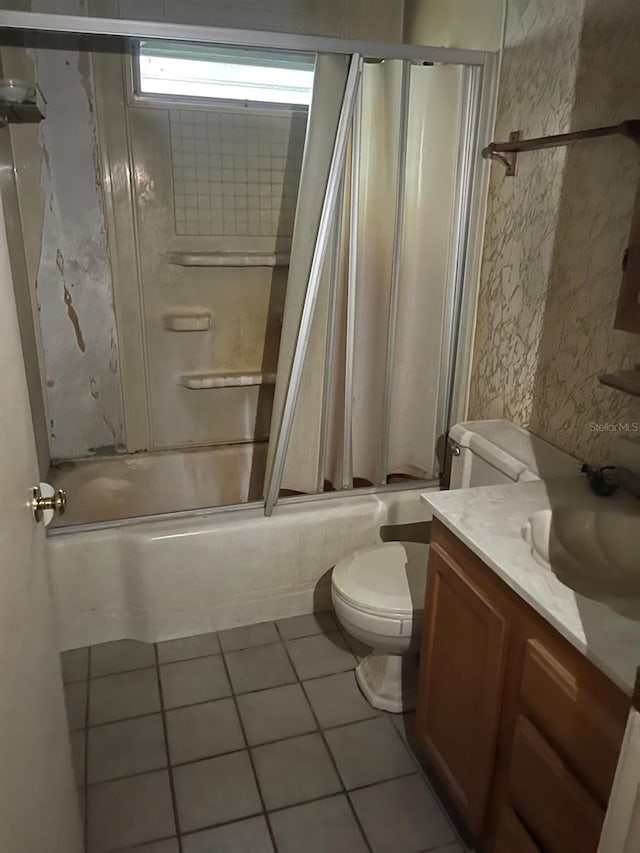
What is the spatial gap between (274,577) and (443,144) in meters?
1.55

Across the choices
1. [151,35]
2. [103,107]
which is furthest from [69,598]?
[103,107]

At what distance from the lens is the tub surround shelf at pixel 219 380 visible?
282 centimetres

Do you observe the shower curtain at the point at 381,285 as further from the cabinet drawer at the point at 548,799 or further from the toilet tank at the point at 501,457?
the cabinet drawer at the point at 548,799

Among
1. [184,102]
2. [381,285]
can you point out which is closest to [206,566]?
[381,285]

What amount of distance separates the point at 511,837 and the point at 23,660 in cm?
97

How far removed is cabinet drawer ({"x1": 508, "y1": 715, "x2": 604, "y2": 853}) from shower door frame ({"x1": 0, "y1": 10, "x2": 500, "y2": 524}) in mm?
1200

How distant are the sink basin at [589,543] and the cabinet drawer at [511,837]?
48 centimetres

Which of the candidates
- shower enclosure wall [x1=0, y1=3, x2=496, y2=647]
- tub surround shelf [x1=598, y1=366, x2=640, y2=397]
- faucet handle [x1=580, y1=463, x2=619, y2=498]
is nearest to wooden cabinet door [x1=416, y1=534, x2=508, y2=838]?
faucet handle [x1=580, y1=463, x2=619, y2=498]

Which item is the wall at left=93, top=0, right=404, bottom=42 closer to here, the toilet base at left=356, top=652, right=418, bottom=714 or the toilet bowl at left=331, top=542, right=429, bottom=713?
the toilet bowl at left=331, top=542, right=429, bottom=713

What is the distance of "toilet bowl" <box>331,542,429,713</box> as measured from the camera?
5.64 feet

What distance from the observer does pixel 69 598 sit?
206cm

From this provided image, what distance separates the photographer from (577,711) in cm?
102

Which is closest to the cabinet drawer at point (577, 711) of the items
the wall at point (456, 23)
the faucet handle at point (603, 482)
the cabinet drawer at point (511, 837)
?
the cabinet drawer at point (511, 837)

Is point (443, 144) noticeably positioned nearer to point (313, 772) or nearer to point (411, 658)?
point (411, 658)
